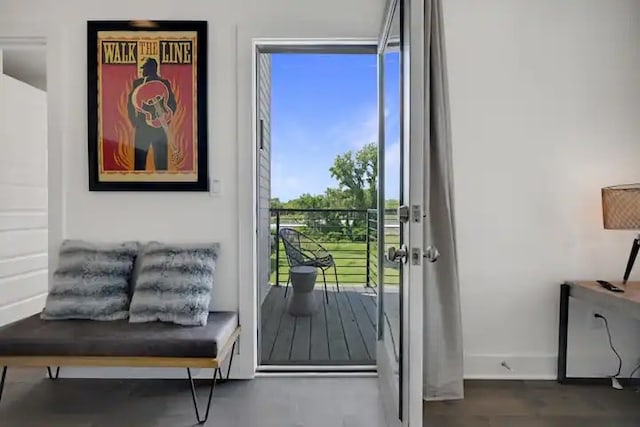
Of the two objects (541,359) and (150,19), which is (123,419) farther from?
(541,359)

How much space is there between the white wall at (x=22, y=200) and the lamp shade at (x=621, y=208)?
4179mm

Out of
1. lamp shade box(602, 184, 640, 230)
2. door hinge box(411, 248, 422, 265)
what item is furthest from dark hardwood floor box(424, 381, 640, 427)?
door hinge box(411, 248, 422, 265)

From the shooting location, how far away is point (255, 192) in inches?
103

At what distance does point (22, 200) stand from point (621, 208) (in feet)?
14.0

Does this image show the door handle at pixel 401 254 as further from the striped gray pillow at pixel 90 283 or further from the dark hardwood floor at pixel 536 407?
the striped gray pillow at pixel 90 283

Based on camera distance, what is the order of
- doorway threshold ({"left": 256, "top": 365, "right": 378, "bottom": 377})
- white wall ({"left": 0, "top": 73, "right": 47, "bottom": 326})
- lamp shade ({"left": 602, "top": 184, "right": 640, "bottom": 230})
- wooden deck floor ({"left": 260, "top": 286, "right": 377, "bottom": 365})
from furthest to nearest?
white wall ({"left": 0, "top": 73, "right": 47, "bottom": 326})
wooden deck floor ({"left": 260, "top": 286, "right": 377, "bottom": 365})
doorway threshold ({"left": 256, "top": 365, "right": 378, "bottom": 377})
lamp shade ({"left": 602, "top": 184, "right": 640, "bottom": 230})

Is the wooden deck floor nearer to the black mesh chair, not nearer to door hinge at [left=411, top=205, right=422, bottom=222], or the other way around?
the black mesh chair

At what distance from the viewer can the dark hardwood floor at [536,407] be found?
2092 mm

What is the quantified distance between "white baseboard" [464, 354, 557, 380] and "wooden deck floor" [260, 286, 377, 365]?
642 mm

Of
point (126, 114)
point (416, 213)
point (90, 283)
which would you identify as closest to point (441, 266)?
point (416, 213)

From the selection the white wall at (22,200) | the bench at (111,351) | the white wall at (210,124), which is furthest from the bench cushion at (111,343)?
the white wall at (22,200)

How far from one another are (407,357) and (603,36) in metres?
2.45

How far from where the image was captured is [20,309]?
3.41 meters

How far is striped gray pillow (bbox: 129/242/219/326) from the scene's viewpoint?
2.23 metres
